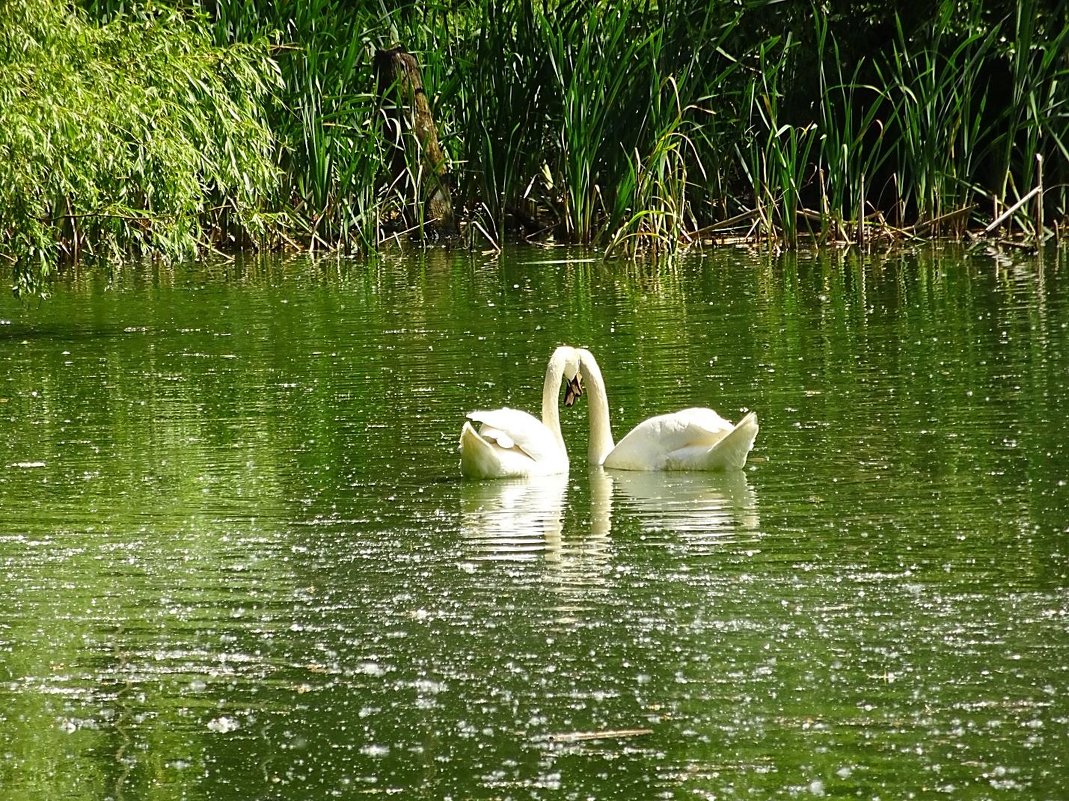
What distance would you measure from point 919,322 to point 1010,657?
8.99 meters

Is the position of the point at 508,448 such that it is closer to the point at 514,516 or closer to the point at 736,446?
the point at 514,516

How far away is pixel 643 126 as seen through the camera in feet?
71.6

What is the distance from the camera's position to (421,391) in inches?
461

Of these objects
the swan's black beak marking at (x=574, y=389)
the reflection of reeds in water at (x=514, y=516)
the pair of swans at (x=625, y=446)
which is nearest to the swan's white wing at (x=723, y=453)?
the pair of swans at (x=625, y=446)

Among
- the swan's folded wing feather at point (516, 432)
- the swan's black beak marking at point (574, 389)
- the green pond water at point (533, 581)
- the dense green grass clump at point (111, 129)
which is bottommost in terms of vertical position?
the green pond water at point (533, 581)

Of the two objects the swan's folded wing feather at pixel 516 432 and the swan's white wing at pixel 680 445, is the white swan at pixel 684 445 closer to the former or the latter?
the swan's white wing at pixel 680 445

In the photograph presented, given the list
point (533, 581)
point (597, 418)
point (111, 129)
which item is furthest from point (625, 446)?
point (111, 129)

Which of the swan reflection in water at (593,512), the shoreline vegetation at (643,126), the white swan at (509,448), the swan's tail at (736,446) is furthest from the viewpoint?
the shoreline vegetation at (643,126)

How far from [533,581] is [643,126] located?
50.8ft

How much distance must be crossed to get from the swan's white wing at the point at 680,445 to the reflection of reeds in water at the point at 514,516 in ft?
1.16

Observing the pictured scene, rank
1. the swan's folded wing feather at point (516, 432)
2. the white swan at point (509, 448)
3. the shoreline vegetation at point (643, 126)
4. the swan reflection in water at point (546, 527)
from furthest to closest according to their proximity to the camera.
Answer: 1. the shoreline vegetation at point (643, 126)
2. the swan's folded wing feather at point (516, 432)
3. the white swan at point (509, 448)
4. the swan reflection in water at point (546, 527)

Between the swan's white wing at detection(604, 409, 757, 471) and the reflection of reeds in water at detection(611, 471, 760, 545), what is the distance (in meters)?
0.06

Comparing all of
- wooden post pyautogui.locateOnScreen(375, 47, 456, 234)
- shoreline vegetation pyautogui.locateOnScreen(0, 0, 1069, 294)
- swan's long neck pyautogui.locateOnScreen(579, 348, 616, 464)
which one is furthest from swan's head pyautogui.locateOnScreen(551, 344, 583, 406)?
wooden post pyautogui.locateOnScreen(375, 47, 456, 234)

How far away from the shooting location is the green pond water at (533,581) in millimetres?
4980
